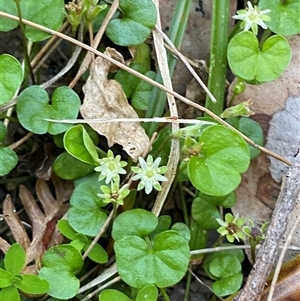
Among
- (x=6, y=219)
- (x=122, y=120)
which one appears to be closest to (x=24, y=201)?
(x=6, y=219)

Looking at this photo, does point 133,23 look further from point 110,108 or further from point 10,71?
point 10,71

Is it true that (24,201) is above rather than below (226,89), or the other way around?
below

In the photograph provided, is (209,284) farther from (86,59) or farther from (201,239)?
(86,59)

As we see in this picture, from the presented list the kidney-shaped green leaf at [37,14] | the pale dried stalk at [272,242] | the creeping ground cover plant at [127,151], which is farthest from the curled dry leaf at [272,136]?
the kidney-shaped green leaf at [37,14]


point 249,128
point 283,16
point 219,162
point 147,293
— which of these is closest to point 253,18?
point 283,16

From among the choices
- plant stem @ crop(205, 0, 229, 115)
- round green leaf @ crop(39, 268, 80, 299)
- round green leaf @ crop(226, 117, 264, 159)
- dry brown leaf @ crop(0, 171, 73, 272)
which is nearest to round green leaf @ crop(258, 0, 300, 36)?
plant stem @ crop(205, 0, 229, 115)

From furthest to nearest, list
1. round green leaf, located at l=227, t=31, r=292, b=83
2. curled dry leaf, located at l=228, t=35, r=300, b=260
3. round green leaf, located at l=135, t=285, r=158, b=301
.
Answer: curled dry leaf, located at l=228, t=35, r=300, b=260 → round green leaf, located at l=227, t=31, r=292, b=83 → round green leaf, located at l=135, t=285, r=158, b=301

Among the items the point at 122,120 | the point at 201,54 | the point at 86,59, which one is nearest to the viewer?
the point at 122,120

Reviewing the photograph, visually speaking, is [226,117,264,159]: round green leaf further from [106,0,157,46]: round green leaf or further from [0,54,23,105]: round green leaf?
[0,54,23,105]: round green leaf
